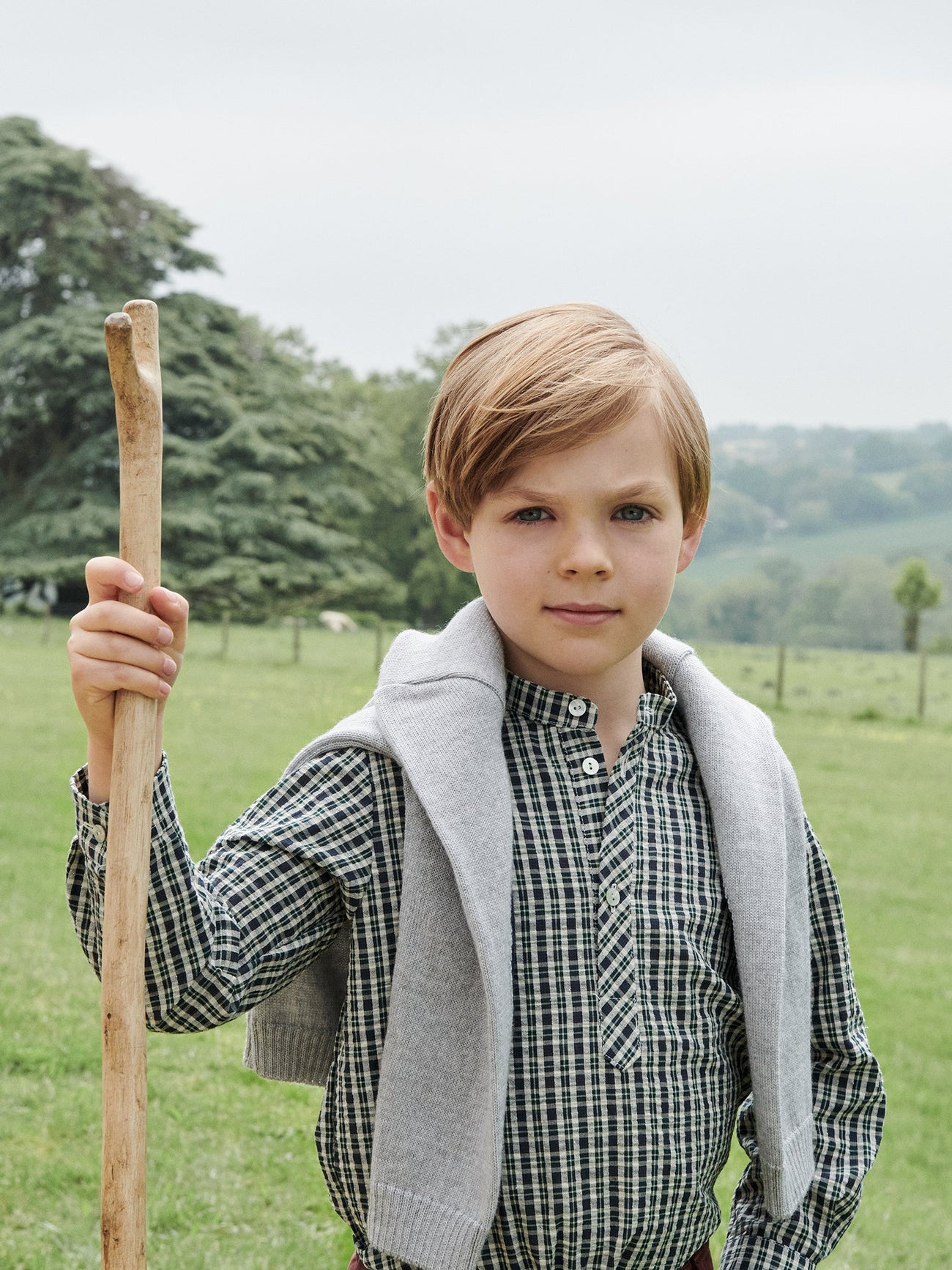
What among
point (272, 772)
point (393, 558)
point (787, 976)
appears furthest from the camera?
point (393, 558)

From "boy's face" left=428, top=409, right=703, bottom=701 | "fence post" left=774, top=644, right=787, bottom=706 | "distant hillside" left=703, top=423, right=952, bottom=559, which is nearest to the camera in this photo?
"boy's face" left=428, top=409, right=703, bottom=701

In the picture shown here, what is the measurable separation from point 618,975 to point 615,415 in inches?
26.0

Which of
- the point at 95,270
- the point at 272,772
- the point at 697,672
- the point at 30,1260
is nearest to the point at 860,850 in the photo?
the point at 272,772

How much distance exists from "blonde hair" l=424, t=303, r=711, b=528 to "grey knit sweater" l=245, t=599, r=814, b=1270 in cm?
22

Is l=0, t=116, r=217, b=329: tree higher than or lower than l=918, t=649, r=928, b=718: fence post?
higher

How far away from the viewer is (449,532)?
180 cm

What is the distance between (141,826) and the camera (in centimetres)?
136

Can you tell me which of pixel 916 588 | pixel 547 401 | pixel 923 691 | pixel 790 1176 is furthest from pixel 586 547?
pixel 916 588

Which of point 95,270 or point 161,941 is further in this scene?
point 95,270

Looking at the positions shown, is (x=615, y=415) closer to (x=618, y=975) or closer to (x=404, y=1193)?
(x=618, y=975)

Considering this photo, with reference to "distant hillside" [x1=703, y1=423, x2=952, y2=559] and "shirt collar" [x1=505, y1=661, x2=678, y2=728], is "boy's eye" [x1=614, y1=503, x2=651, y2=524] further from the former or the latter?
"distant hillside" [x1=703, y1=423, x2=952, y2=559]

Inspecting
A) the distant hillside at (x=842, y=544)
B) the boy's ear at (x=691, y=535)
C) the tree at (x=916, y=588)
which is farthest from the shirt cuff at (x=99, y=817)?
the distant hillside at (x=842, y=544)

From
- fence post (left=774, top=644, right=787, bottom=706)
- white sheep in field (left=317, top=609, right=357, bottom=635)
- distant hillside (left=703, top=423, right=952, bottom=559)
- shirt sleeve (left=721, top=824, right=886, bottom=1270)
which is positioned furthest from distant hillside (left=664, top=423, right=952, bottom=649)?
shirt sleeve (left=721, top=824, right=886, bottom=1270)

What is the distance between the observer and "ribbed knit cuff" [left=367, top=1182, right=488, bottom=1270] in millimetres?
1474
